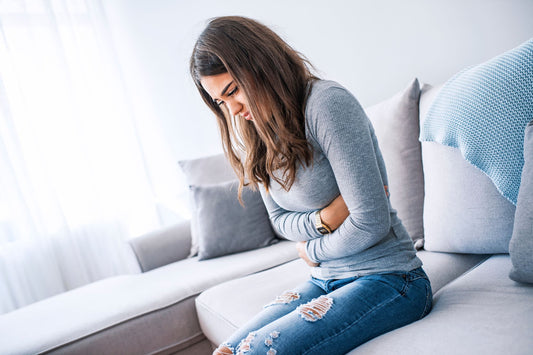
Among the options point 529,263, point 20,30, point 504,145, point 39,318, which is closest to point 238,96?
point 504,145

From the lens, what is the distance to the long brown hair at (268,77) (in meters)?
1.02

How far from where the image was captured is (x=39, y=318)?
163 cm

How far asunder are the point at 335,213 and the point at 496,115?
46 cm

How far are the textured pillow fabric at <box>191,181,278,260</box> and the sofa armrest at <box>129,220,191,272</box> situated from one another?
8.1 inches

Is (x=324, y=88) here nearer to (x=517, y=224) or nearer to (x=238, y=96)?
(x=238, y=96)

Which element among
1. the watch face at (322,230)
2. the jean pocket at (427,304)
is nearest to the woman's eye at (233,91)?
the watch face at (322,230)

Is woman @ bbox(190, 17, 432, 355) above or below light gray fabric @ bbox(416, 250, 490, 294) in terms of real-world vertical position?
above

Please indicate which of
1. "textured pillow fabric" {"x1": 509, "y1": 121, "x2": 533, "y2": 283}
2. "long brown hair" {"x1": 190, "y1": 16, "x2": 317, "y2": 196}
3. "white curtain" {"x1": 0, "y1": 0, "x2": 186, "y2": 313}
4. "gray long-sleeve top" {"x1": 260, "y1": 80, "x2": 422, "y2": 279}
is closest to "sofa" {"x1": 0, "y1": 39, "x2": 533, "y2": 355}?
"textured pillow fabric" {"x1": 509, "y1": 121, "x2": 533, "y2": 283}

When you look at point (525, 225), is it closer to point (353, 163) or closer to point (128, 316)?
point (353, 163)

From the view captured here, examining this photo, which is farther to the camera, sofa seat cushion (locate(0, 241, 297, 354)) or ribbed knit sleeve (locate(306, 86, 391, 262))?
sofa seat cushion (locate(0, 241, 297, 354))

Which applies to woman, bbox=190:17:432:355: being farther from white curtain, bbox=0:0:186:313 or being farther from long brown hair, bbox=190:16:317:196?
white curtain, bbox=0:0:186:313

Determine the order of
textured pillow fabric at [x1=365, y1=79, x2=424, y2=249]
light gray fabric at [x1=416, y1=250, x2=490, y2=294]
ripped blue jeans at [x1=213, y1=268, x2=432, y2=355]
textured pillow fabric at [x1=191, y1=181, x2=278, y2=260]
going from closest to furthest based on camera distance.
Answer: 1. ripped blue jeans at [x1=213, y1=268, x2=432, y2=355]
2. light gray fabric at [x1=416, y1=250, x2=490, y2=294]
3. textured pillow fabric at [x1=365, y1=79, x2=424, y2=249]
4. textured pillow fabric at [x1=191, y1=181, x2=278, y2=260]

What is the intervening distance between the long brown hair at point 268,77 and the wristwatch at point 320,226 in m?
0.11

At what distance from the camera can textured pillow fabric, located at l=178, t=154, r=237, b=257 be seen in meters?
2.19
